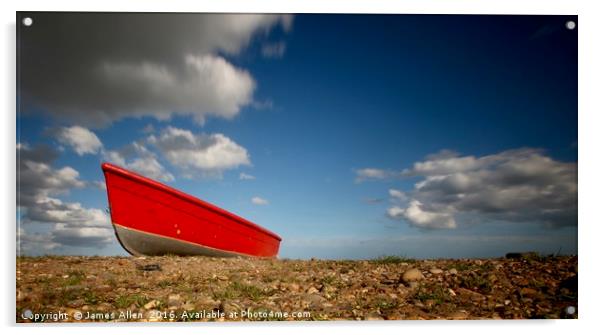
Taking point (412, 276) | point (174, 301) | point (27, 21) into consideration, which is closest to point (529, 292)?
point (412, 276)

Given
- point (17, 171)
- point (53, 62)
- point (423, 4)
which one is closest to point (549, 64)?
point (423, 4)

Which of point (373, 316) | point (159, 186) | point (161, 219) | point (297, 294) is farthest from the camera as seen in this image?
point (161, 219)

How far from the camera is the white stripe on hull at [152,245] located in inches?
237

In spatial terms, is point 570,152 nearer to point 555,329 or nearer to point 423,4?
point 555,329

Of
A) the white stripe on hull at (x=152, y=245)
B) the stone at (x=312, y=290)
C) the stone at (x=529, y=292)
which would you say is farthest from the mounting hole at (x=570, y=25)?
the white stripe on hull at (x=152, y=245)

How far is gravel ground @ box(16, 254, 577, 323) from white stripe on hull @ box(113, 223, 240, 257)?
107 cm

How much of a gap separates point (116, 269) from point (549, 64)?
637 cm

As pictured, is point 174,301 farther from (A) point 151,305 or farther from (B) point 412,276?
(B) point 412,276

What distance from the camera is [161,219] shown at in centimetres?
636

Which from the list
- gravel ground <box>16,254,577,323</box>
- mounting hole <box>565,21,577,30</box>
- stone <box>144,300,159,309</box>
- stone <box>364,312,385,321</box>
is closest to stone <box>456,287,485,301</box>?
gravel ground <box>16,254,577,323</box>

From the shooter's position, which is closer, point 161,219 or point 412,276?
point 412,276

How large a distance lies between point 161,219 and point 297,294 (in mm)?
3229

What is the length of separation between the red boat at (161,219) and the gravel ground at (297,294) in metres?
1.18

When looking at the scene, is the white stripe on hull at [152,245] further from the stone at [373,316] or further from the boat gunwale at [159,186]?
the stone at [373,316]
